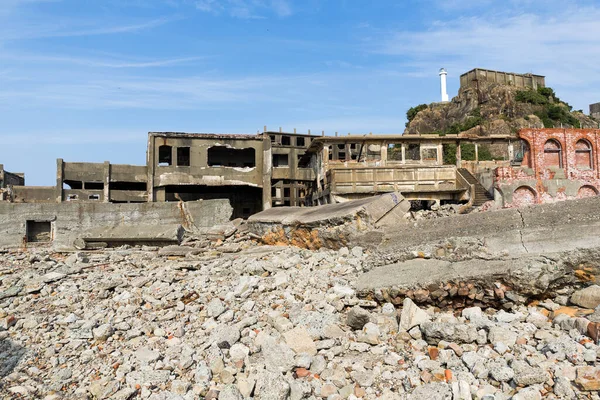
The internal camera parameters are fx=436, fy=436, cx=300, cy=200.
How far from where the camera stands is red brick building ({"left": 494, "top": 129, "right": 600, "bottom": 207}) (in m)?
18.0

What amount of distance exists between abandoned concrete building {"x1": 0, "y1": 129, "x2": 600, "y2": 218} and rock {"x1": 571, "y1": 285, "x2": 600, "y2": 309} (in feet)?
46.1

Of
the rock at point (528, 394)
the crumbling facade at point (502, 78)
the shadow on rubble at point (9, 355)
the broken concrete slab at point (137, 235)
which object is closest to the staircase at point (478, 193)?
the broken concrete slab at point (137, 235)

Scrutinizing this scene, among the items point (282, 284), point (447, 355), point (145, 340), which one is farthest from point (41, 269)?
point (447, 355)

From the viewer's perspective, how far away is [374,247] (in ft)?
23.8

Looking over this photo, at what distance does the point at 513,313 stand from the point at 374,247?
9.27 feet

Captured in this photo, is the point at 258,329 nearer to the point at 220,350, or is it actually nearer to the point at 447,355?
the point at 220,350

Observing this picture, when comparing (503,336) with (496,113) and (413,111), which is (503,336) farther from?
(413,111)

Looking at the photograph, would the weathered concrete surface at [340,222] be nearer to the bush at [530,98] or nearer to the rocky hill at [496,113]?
the rocky hill at [496,113]

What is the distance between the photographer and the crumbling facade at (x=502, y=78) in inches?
1900

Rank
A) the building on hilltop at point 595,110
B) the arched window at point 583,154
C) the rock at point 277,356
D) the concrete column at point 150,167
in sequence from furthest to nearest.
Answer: the building on hilltop at point 595,110, the concrete column at point 150,167, the arched window at point 583,154, the rock at point 277,356

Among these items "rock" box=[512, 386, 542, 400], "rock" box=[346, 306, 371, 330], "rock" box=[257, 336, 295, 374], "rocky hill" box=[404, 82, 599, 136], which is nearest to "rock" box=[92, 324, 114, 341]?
"rock" box=[257, 336, 295, 374]

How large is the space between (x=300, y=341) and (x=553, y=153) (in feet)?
67.2

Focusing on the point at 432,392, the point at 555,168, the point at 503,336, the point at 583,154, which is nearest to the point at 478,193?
the point at 555,168

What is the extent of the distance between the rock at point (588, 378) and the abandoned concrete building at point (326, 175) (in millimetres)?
15538
